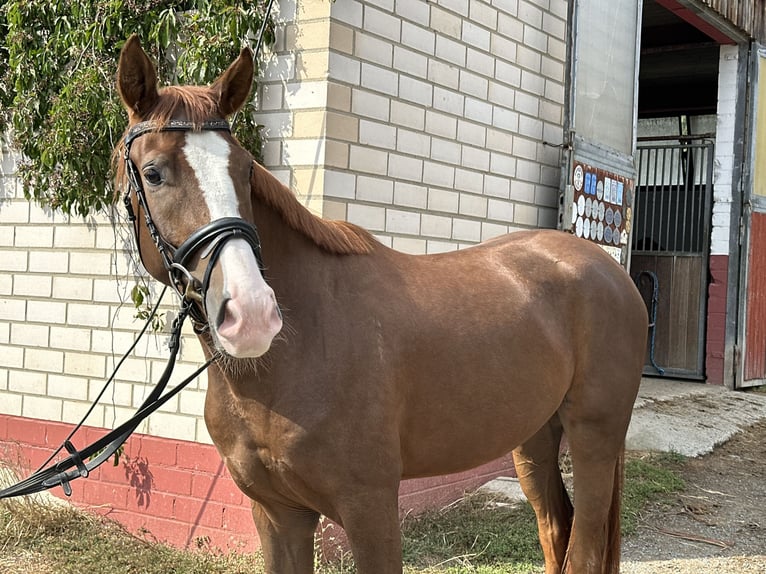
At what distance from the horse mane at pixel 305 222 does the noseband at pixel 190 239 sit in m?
0.21

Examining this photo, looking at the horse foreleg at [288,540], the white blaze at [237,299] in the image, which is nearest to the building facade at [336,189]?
the horse foreleg at [288,540]

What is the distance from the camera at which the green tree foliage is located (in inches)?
160

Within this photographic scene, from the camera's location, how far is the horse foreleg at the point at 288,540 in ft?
8.23

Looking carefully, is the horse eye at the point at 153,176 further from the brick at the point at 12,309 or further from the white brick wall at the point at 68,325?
the brick at the point at 12,309

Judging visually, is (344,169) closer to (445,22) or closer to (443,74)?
(443,74)

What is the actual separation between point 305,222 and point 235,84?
1.44 ft

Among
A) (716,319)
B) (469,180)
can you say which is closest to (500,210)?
(469,180)

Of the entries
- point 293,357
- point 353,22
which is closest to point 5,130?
point 353,22

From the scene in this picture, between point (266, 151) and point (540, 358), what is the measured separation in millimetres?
1964

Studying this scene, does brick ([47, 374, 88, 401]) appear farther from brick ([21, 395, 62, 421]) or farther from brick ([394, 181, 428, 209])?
brick ([394, 181, 428, 209])

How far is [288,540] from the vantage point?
2523 mm

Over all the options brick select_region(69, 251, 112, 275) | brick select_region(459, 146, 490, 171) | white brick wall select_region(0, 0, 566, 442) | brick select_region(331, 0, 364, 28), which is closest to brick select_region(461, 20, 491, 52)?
white brick wall select_region(0, 0, 566, 442)

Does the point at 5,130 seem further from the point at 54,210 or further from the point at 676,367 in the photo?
the point at 676,367

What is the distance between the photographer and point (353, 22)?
4.26 meters
